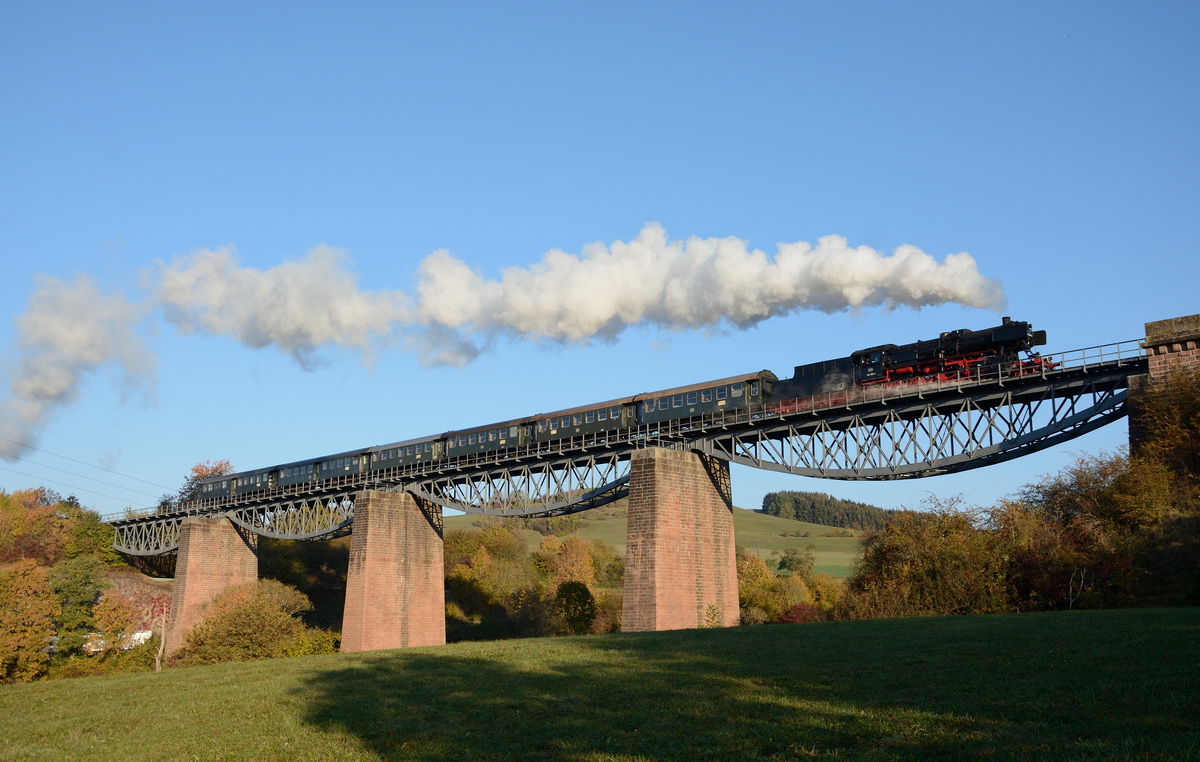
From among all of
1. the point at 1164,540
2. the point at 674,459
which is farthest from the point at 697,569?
the point at 1164,540

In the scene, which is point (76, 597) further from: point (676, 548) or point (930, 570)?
point (930, 570)

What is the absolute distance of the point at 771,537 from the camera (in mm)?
170625

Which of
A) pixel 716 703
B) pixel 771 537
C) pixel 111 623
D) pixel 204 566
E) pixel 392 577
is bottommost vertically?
pixel 716 703

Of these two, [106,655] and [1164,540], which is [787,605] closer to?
[1164,540]

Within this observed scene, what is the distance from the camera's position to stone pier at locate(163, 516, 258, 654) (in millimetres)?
75688

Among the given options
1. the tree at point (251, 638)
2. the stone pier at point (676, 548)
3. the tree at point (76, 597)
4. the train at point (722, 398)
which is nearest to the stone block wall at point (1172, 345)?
the train at point (722, 398)

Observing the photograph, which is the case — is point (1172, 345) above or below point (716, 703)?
above

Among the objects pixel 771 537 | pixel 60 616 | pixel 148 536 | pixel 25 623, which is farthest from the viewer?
pixel 771 537

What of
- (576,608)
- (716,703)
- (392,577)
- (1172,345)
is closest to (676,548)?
(392,577)

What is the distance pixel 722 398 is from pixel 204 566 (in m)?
49.4

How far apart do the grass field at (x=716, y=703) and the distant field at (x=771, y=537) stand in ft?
302

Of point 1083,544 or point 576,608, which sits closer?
point 1083,544

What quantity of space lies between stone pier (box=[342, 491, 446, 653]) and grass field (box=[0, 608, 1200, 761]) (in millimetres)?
31438

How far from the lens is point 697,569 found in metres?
50.2
